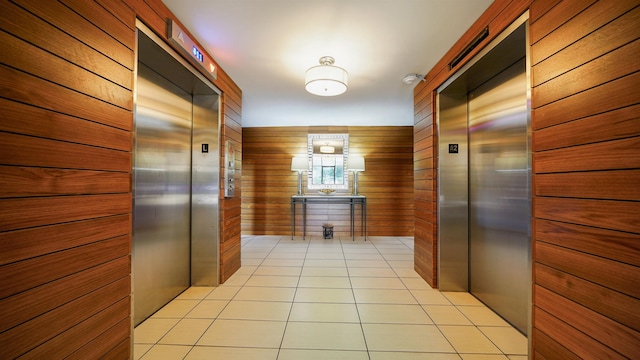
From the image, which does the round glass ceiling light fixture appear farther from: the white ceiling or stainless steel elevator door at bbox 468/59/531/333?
stainless steel elevator door at bbox 468/59/531/333

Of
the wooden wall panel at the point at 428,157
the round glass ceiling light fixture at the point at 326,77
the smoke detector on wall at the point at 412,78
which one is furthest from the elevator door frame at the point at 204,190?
the wooden wall panel at the point at 428,157

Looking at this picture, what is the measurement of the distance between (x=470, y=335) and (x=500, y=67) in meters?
2.39

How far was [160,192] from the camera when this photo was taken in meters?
2.61

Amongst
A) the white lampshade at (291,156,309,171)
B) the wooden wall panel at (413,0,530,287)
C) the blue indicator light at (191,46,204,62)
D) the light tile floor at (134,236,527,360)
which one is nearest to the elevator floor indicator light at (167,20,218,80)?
the blue indicator light at (191,46,204,62)

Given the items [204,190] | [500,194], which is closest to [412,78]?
[500,194]

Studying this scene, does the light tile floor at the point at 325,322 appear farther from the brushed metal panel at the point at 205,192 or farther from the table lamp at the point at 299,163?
the table lamp at the point at 299,163

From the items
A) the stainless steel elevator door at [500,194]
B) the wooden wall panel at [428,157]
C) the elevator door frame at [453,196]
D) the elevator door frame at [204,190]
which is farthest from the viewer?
the elevator door frame at [204,190]

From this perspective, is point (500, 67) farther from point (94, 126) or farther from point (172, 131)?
point (172, 131)

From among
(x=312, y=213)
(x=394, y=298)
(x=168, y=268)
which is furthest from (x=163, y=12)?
(x=312, y=213)

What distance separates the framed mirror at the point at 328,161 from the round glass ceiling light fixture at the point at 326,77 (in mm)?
3335

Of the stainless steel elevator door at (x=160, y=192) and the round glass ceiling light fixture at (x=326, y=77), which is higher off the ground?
the round glass ceiling light fixture at (x=326, y=77)

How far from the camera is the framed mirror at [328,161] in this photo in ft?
20.4

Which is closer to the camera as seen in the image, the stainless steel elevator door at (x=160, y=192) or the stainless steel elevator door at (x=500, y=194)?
the stainless steel elevator door at (x=500, y=194)

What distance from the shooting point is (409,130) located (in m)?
6.18
